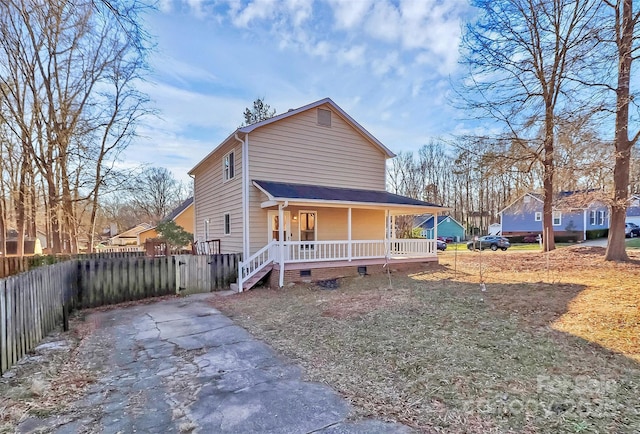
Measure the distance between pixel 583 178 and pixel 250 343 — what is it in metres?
12.3

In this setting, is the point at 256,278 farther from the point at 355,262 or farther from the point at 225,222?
the point at 225,222

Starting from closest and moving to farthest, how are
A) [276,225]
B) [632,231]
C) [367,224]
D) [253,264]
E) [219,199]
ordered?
1. [253,264]
2. [276,225]
3. [367,224]
4. [219,199]
5. [632,231]

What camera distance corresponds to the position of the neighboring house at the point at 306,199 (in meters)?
11.5

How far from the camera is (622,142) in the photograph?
10773 mm

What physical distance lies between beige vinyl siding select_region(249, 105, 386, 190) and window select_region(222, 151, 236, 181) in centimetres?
146

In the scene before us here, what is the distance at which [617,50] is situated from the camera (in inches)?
344

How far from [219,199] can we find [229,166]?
6.40 ft

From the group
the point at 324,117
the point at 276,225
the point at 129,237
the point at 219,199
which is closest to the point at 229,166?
the point at 219,199

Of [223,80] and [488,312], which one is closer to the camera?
[488,312]

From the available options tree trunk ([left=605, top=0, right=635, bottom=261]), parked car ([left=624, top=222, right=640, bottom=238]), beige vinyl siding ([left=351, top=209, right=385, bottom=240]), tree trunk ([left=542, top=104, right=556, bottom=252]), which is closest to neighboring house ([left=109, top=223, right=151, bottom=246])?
beige vinyl siding ([left=351, top=209, right=385, bottom=240])

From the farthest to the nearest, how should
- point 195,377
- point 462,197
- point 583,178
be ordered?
point 462,197
point 583,178
point 195,377

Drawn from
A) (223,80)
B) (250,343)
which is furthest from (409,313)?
(223,80)

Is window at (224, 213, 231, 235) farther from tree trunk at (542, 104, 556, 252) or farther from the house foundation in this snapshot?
tree trunk at (542, 104, 556, 252)

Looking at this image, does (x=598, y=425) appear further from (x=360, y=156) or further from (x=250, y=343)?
(x=360, y=156)
